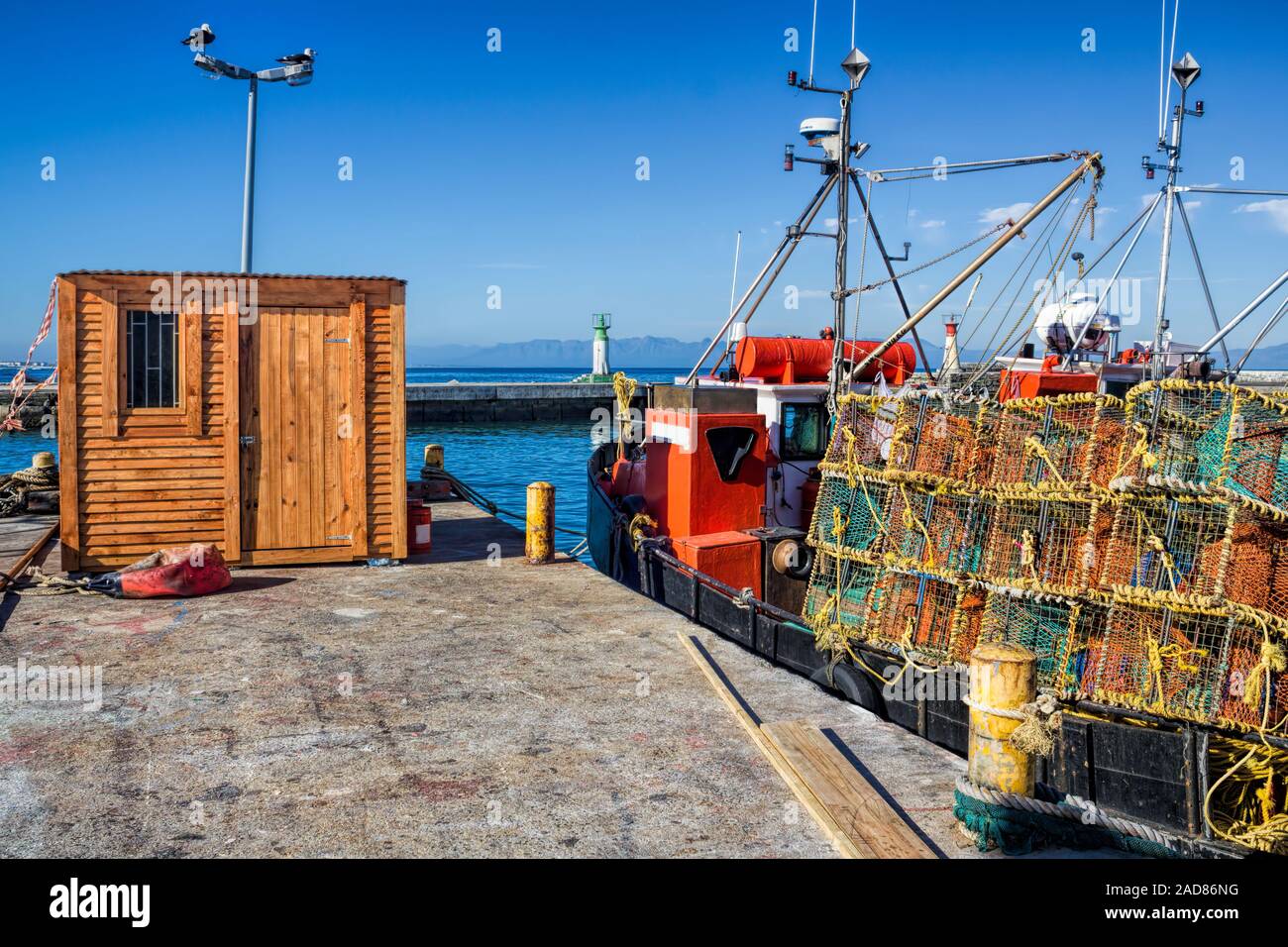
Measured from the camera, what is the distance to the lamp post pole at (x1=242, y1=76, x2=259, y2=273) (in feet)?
42.7

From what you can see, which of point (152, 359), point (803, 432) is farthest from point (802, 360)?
point (152, 359)

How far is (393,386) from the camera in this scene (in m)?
11.5

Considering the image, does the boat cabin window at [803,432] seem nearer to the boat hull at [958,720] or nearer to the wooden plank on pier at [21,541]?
the boat hull at [958,720]

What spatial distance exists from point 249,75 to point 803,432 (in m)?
9.55

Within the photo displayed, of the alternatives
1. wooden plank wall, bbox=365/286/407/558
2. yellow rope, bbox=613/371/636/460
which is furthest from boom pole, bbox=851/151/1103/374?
wooden plank wall, bbox=365/286/407/558

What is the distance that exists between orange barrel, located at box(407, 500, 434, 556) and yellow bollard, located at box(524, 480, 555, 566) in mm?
1455

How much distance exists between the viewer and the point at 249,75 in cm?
1359

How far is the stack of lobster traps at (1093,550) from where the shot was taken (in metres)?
6.91

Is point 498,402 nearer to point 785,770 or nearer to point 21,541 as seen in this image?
point 21,541
